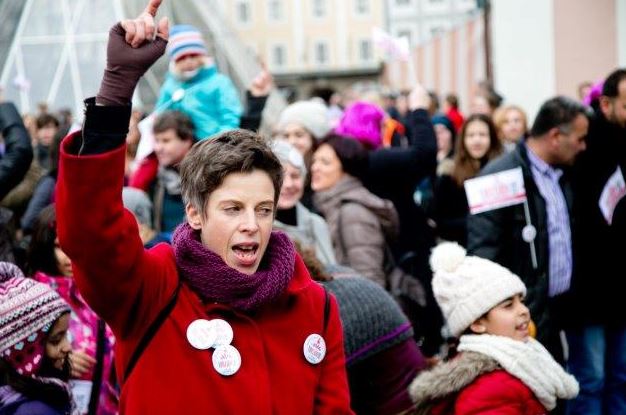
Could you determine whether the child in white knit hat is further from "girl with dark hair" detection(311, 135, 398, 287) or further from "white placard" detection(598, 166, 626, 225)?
"white placard" detection(598, 166, 626, 225)

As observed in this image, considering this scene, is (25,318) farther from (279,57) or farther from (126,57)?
(279,57)

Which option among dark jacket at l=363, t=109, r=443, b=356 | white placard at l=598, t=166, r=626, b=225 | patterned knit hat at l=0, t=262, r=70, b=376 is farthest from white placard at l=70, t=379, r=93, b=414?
white placard at l=598, t=166, r=626, b=225

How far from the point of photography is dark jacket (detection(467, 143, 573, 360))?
20.2 feet

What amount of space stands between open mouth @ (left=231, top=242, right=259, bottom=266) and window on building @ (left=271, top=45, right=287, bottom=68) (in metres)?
71.2

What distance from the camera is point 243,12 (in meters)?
75.1

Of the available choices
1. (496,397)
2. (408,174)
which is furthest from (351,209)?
(496,397)

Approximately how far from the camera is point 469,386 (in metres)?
4.27

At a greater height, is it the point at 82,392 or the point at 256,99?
the point at 256,99

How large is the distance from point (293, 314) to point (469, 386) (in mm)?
1415

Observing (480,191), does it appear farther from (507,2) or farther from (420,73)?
(420,73)

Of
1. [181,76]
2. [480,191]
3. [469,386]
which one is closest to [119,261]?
[469,386]

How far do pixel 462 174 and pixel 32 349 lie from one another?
18.5ft

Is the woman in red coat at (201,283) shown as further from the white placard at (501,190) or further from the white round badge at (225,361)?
the white placard at (501,190)

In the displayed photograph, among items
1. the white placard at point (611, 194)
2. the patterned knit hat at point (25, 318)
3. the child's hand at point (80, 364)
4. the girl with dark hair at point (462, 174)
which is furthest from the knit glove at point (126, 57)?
the girl with dark hair at point (462, 174)
